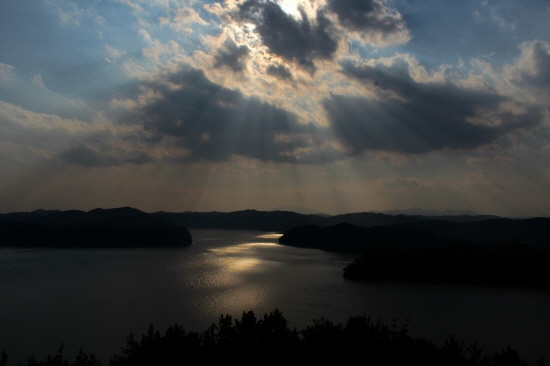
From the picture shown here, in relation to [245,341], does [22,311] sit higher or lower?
lower

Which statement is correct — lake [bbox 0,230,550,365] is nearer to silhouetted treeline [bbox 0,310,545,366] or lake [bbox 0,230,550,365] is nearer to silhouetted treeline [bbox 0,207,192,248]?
silhouetted treeline [bbox 0,310,545,366]

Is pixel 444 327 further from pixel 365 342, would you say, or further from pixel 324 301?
pixel 365 342

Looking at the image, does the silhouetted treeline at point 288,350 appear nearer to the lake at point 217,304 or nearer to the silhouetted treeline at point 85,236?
the lake at point 217,304

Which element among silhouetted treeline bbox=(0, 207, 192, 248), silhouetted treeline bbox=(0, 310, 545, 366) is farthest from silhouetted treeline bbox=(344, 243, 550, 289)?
silhouetted treeline bbox=(0, 207, 192, 248)

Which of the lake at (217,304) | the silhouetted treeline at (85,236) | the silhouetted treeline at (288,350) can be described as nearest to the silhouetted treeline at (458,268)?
the lake at (217,304)

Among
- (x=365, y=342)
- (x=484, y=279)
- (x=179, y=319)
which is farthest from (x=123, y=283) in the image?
(x=484, y=279)

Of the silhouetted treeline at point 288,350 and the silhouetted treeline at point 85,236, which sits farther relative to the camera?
the silhouetted treeline at point 85,236

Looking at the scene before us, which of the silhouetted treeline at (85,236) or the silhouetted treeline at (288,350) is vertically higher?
the silhouetted treeline at (288,350)
